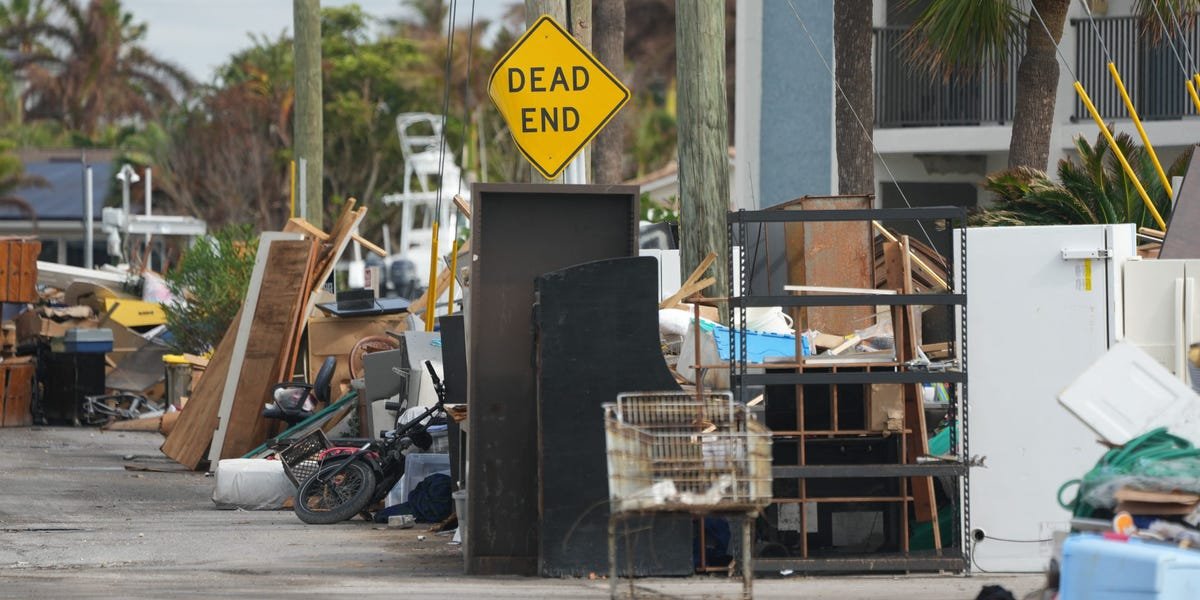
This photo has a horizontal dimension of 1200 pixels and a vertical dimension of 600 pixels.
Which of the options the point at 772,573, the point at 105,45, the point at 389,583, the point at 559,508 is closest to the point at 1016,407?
the point at 772,573

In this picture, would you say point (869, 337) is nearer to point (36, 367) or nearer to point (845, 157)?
point (845, 157)

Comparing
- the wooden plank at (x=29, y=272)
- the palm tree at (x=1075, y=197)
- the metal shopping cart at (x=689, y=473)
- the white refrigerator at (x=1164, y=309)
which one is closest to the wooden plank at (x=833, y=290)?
the white refrigerator at (x=1164, y=309)

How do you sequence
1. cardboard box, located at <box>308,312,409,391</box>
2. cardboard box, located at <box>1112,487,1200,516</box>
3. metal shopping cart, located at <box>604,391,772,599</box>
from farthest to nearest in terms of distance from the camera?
cardboard box, located at <box>308,312,409,391</box> → metal shopping cart, located at <box>604,391,772,599</box> → cardboard box, located at <box>1112,487,1200,516</box>

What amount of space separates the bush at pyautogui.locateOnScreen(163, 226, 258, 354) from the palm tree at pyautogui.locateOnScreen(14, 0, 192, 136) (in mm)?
59114

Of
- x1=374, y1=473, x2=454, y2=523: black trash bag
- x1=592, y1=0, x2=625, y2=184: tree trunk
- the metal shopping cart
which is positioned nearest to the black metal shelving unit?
the metal shopping cart

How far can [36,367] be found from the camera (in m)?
23.2

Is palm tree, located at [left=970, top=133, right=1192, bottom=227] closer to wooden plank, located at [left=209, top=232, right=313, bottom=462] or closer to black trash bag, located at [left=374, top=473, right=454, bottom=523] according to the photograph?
black trash bag, located at [left=374, top=473, right=454, bottom=523]

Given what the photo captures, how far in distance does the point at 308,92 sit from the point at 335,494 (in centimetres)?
986

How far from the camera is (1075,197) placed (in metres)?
15.5

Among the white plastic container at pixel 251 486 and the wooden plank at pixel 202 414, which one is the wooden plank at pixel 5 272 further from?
the white plastic container at pixel 251 486

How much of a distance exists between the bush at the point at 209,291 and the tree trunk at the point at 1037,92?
978 cm

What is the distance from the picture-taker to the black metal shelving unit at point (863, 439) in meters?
9.27

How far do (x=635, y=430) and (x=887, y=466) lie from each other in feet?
7.23

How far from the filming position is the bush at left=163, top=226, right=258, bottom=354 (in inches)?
893
